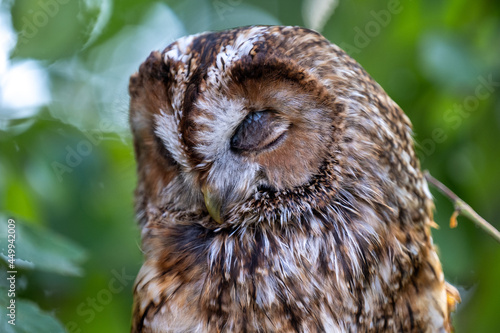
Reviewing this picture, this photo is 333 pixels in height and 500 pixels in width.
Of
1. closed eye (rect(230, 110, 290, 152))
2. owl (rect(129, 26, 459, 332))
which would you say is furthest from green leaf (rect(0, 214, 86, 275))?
closed eye (rect(230, 110, 290, 152))

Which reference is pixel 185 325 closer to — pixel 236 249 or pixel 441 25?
pixel 236 249

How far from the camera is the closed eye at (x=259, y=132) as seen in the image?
1511 mm

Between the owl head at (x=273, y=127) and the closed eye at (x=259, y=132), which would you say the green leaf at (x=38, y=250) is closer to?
the owl head at (x=273, y=127)

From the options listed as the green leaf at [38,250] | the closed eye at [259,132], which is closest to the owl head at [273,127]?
the closed eye at [259,132]

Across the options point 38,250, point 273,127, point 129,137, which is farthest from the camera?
point 129,137

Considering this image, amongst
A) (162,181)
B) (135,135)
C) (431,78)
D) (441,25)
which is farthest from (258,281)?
(441,25)

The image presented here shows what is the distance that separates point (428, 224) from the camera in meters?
1.72

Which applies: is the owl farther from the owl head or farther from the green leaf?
the green leaf

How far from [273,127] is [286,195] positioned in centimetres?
21

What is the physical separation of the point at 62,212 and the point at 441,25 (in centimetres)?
182

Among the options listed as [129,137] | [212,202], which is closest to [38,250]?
[212,202]

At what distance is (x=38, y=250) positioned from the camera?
139 cm

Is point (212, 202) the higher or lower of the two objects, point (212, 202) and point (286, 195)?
the lower

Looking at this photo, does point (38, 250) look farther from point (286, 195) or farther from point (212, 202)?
point (286, 195)
